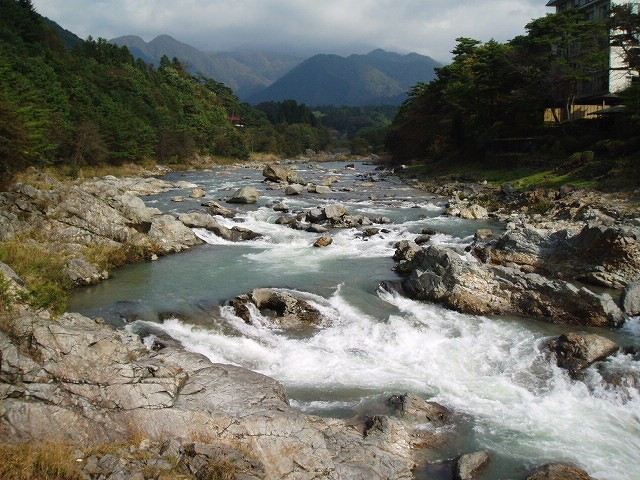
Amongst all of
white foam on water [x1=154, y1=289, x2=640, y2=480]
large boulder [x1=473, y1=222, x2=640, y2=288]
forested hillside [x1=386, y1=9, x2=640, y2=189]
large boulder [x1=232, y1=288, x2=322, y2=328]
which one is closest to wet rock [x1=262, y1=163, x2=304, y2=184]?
forested hillside [x1=386, y1=9, x2=640, y2=189]

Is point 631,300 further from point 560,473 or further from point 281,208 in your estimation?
point 281,208

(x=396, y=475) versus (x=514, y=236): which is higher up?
(x=514, y=236)

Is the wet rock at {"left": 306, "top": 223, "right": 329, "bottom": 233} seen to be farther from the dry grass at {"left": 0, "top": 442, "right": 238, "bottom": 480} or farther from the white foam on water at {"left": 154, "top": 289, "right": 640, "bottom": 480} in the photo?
the dry grass at {"left": 0, "top": 442, "right": 238, "bottom": 480}

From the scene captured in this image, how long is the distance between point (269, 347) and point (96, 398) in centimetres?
545

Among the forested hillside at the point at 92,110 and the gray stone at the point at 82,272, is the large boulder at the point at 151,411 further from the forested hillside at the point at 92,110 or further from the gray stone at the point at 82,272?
the forested hillside at the point at 92,110

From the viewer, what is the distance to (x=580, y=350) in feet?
37.2

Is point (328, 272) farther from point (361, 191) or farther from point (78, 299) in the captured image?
point (361, 191)

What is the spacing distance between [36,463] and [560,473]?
7681 mm

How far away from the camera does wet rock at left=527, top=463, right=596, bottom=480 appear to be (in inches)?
304

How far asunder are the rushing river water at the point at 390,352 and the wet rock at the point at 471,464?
16cm

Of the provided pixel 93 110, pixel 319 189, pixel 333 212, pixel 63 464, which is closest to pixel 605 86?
pixel 319 189

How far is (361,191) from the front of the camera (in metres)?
44.3

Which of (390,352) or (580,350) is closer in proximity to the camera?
(580,350)

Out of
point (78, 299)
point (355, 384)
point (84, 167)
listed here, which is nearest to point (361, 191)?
point (84, 167)
